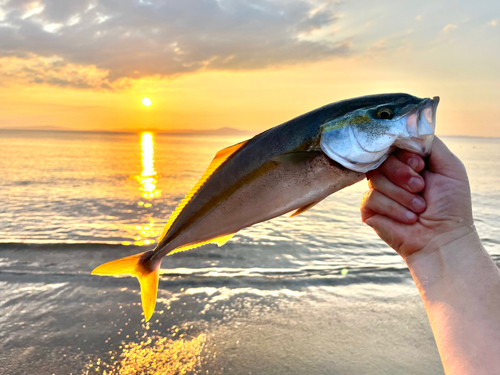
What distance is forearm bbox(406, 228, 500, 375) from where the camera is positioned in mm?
1851

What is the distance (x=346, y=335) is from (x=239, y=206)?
8.78 ft

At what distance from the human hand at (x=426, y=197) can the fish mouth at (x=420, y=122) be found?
0.18 meters

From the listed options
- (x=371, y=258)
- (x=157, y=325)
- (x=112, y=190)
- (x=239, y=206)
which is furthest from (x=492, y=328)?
(x=112, y=190)

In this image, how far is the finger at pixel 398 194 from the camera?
2.48 meters

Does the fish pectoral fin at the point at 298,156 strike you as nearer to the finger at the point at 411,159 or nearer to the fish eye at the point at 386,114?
the fish eye at the point at 386,114

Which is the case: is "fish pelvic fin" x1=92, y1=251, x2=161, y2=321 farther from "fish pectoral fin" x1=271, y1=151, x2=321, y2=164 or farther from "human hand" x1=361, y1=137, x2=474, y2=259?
"human hand" x1=361, y1=137, x2=474, y2=259

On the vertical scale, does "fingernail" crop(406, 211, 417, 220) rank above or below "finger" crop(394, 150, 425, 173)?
below

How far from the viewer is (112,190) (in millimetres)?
15625

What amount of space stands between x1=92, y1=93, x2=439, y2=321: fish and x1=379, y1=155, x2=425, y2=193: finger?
110mm

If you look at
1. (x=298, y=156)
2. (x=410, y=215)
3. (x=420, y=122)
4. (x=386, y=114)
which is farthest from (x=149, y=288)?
(x=420, y=122)

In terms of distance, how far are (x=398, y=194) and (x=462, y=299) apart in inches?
30.1

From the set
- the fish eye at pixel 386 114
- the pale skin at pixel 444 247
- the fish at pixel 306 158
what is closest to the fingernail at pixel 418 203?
the pale skin at pixel 444 247

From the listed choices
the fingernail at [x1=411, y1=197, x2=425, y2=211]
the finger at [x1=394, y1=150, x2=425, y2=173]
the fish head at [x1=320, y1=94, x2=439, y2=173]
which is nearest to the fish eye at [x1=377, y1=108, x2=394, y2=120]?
the fish head at [x1=320, y1=94, x2=439, y2=173]

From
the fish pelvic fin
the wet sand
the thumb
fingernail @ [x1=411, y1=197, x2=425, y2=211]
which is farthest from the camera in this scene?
the wet sand
